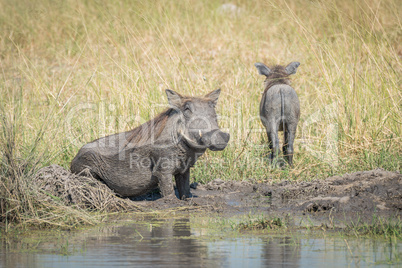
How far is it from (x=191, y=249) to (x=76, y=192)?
1899 millimetres

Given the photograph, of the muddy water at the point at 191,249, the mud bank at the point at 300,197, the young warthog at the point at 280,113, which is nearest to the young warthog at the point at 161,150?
the mud bank at the point at 300,197

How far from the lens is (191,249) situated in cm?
384

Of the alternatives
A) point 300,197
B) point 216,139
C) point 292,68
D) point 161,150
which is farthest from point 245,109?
point 216,139

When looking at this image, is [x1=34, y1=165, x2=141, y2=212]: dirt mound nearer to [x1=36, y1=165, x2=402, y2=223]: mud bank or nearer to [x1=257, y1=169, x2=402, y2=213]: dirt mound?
[x1=36, y1=165, x2=402, y2=223]: mud bank

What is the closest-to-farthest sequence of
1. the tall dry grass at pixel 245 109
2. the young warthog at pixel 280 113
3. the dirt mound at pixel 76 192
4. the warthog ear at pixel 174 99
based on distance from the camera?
the dirt mound at pixel 76 192, the warthog ear at pixel 174 99, the tall dry grass at pixel 245 109, the young warthog at pixel 280 113

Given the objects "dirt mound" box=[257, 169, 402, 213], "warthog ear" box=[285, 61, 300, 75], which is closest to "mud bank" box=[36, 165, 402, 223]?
"dirt mound" box=[257, 169, 402, 213]

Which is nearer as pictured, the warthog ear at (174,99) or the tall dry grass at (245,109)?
the warthog ear at (174,99)

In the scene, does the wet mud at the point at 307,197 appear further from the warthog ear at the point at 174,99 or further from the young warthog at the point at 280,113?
the young warthog at the point at 280,113

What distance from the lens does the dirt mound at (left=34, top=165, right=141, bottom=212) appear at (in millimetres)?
5305

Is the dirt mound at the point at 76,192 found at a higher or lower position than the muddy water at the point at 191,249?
higher

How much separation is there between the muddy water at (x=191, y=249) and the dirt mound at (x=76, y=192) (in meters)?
0.78

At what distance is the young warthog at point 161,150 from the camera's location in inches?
218

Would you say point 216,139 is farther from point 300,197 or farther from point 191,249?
point 191,249

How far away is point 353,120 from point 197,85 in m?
2.53
